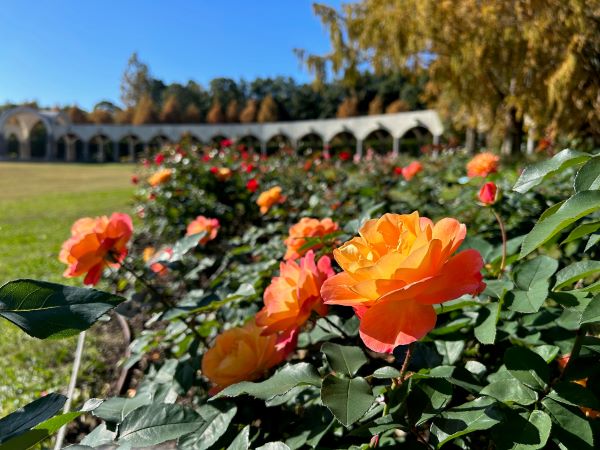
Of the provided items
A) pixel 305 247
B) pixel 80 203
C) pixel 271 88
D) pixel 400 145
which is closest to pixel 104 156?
pixel 271 88

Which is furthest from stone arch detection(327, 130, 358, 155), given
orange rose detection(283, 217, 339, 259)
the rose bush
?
the rose bush

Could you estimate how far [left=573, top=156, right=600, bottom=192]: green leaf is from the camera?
0.45m

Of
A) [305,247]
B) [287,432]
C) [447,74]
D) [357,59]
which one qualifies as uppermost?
[357,59]

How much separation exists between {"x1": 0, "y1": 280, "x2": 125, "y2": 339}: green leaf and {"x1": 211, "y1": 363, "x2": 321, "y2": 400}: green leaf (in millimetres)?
150

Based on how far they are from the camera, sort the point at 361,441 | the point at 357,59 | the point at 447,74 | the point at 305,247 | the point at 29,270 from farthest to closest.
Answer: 1. the point at 357,59
2. the point at 447,74
3. the point at 29,270
4. the point at 305,247
5. the point at 361,441

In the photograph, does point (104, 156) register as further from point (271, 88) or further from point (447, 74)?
point (447, 74)

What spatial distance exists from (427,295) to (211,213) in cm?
261

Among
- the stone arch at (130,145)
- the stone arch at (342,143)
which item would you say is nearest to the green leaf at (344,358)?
the stone arch at (342,143)

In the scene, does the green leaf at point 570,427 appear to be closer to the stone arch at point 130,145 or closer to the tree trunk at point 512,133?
the tree trunk at point 512,133

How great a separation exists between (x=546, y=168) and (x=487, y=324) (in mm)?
186

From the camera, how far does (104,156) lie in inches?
1475

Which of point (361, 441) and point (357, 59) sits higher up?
point (357, 59)

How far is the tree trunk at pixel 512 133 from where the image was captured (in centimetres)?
740

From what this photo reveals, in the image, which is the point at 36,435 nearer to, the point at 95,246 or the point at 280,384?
the point at 280,384
